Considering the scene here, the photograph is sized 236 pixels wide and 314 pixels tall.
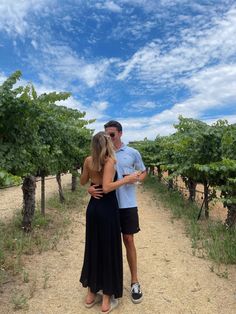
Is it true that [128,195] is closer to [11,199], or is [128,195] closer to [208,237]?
[208,237]

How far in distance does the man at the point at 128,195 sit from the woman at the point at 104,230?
197 millimetres

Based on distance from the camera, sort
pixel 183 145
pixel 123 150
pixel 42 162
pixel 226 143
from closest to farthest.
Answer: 1. pixel 123 150
2. pixel 226 143
3. pixel 42 162
4. pixel 183 145

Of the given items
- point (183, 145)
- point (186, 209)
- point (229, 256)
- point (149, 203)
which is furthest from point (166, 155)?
point (229, 256)

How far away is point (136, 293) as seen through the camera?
4902mm

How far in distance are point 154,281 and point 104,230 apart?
1.68 metres

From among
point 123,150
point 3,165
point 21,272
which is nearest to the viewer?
point 123,150

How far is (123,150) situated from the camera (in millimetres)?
4926

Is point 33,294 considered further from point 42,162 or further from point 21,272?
point 42,162

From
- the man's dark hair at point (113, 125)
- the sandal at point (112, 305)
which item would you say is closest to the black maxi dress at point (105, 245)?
the sandal at point (112, 305)

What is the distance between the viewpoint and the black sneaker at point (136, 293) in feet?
16.0

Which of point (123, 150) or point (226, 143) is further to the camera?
point (226, 143)

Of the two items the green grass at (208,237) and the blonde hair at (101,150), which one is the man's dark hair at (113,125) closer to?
the blonde hair at (101,150)

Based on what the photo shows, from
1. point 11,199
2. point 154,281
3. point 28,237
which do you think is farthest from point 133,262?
point 11,199

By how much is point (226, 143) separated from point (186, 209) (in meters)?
4.29
